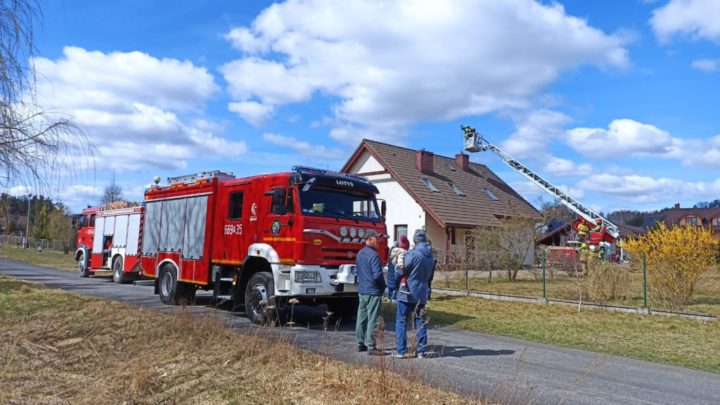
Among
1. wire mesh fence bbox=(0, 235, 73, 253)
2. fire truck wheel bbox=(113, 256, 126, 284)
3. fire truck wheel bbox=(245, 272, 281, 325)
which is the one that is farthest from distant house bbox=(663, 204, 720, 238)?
fire truck wheel bbox=(245, 272, 281, 325)

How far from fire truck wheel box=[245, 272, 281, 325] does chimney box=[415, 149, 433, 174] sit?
23002 mm

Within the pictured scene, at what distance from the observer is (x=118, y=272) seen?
19.6 m

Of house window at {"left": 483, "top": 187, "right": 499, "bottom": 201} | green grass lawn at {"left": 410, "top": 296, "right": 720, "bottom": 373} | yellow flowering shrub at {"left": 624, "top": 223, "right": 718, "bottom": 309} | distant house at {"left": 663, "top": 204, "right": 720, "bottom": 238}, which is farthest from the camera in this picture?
distant house at {"left": 663, "top": 204, "right": 720, "bottom": 238}

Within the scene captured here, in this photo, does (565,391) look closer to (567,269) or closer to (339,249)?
(339,249)

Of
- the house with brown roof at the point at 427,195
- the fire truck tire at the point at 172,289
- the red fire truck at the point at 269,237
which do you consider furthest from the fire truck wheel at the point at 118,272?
the house with brown roof at the point at 427,195

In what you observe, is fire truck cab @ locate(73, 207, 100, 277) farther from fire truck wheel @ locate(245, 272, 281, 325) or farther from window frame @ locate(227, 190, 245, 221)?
fire truck wheel @ locate(245, 272, 281, 325)

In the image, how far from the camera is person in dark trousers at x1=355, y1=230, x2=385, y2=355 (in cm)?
803

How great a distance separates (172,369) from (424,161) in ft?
91.0

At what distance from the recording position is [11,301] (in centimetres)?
1203

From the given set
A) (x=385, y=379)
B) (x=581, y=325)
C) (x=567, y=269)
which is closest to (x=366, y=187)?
(x=581, y=325)

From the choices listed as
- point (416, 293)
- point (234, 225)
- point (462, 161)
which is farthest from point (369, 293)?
point (462, 161)

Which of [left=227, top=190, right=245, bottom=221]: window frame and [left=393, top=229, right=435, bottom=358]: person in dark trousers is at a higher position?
[left=227, top=190, right=245, bottom=221]: window frame

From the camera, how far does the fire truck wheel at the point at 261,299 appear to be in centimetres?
993

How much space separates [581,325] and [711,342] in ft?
7.62
